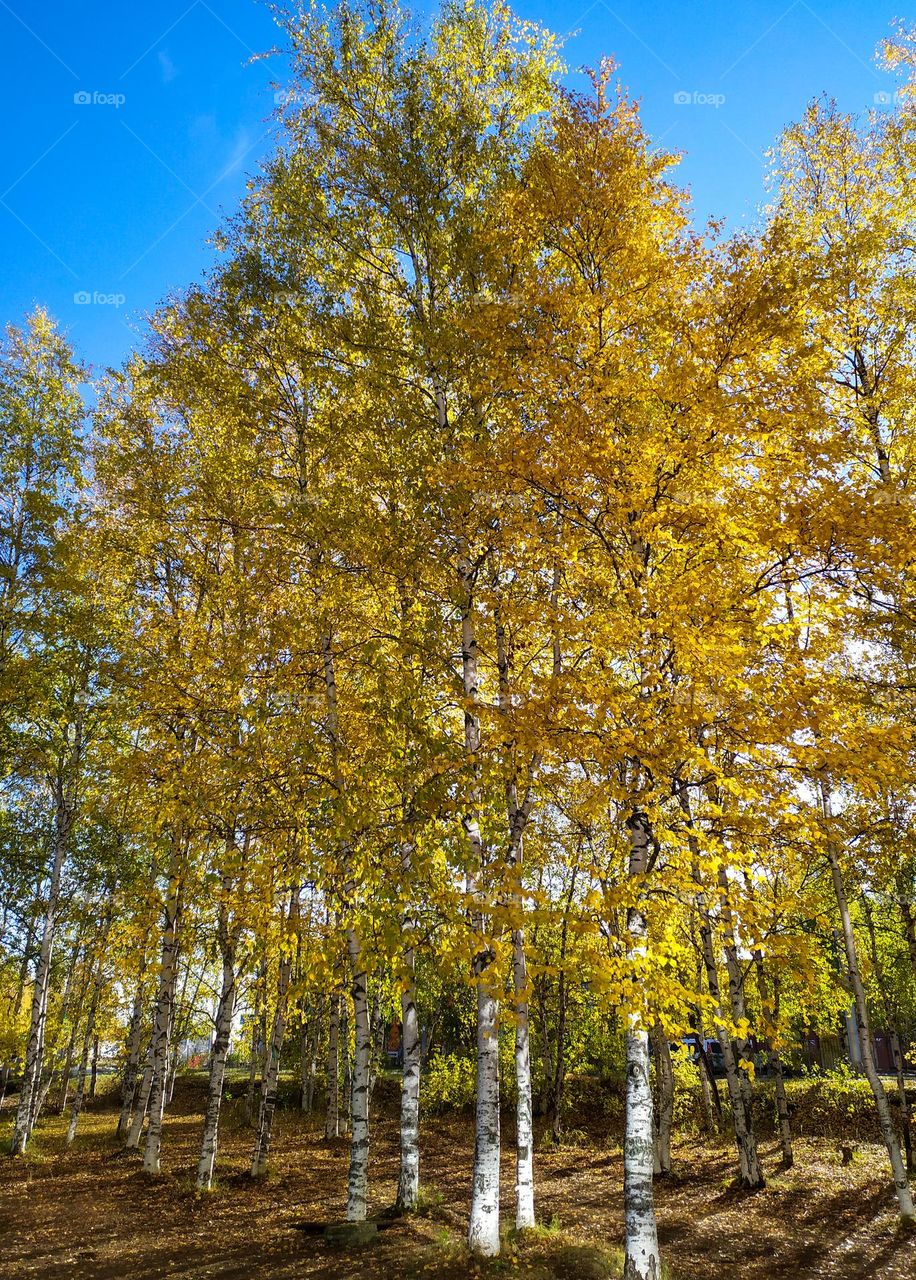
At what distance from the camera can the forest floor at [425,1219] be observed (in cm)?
863

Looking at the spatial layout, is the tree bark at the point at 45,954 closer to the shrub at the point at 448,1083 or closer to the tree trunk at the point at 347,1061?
the tree trunk at the point at 347,1061

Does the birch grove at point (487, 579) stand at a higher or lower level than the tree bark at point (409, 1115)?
higher

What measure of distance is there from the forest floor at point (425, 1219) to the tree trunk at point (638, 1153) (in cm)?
286

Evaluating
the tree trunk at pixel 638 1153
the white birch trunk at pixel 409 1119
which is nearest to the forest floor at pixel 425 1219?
the white birch trunk at pixel 409 1119

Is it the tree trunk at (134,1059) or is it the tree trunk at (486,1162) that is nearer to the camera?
the tree trunk at (486,1162)

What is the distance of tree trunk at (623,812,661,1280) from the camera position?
19.2ft

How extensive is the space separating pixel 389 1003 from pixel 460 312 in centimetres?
2752

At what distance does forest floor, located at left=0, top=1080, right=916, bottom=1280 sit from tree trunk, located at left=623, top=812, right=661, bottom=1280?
9.38 feet

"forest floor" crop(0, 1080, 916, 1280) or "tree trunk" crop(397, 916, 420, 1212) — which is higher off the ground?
"tree trunk" crop(397, 916, 420, 1212)

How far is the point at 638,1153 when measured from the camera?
6.07m

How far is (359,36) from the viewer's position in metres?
11.1

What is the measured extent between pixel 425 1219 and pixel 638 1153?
6498mm

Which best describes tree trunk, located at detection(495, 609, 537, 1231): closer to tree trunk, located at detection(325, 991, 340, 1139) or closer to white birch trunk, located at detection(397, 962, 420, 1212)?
white birch trunk, located at detection(397, 962, 420, 1212)

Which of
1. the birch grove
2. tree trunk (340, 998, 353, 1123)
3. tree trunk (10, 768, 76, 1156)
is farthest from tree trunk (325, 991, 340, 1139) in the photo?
tree trunk (10, 768, 76, 1156)
